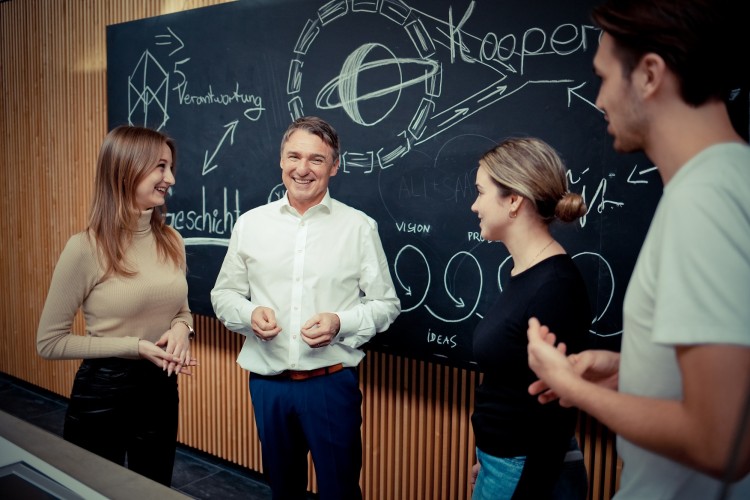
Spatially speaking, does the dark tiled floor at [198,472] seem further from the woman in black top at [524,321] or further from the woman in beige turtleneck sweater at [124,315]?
the woman in black top at [524,321]

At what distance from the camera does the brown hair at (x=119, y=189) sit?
6.80ft

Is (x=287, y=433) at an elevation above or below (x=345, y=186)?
below

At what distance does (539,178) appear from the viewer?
1.62 m

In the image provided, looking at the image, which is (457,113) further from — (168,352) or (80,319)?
(80,319)

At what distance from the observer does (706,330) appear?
2.31ft

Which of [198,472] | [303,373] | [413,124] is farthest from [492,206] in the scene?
[198,472]

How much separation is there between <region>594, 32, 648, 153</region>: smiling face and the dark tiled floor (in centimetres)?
288

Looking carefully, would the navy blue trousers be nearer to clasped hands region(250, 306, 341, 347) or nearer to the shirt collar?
clasped hands region(250, 306, 341, 347)

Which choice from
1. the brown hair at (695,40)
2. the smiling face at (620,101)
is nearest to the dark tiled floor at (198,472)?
the smiling face at (620,101)

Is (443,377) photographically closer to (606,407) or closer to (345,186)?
(345,186)

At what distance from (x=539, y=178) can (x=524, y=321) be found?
1.35ft

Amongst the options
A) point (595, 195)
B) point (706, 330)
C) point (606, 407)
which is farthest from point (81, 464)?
point (595, 195)

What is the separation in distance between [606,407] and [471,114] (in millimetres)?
1680

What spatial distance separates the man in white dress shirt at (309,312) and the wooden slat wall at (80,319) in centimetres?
54
